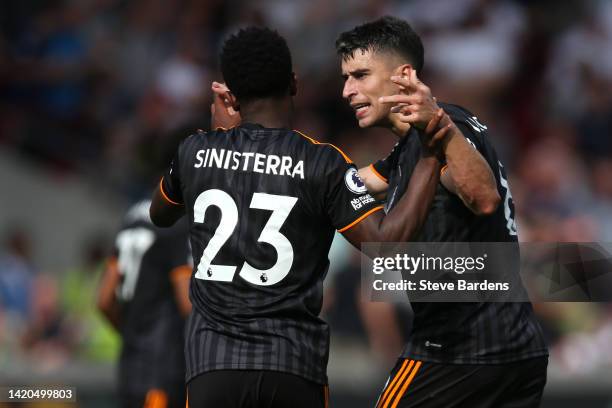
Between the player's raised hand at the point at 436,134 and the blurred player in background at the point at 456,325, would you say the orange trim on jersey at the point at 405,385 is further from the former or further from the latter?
the player's raised hand at the point at 436,134

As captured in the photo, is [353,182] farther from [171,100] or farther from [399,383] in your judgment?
[171,100]

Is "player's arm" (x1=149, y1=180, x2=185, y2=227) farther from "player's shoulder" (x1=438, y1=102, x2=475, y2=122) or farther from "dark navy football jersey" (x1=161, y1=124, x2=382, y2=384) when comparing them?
"player's shoulder" (x1=438, y1=102, x2=475, y2=122)

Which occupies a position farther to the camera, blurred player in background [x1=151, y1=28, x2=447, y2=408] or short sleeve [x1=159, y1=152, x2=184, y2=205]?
short sleeve [x1=159, y1=152, x2=184, y2=205]

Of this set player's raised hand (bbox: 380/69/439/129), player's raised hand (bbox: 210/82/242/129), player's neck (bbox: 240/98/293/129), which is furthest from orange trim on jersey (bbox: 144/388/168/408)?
player's raised hand (bbox: 380/69/439/129)

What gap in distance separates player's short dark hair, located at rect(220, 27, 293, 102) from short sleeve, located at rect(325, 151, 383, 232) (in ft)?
1.40

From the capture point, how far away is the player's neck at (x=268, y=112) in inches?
181

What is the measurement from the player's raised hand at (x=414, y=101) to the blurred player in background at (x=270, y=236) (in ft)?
0.16

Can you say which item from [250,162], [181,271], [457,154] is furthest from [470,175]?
[181,271]

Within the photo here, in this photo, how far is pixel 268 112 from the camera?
4586 millimetres

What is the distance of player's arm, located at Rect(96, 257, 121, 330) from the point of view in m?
6.67

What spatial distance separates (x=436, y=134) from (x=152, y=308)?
2.66 m

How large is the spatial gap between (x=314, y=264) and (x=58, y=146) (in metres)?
8.58

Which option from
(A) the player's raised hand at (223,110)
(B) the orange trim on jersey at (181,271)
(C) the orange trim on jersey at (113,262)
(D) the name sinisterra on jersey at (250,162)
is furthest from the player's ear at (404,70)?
(C) the orange trim on jersey at (113,262)

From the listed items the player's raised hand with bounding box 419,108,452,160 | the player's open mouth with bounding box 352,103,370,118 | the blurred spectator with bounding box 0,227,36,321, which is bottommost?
the player's raised hand with bounding box 419,108,452,160
